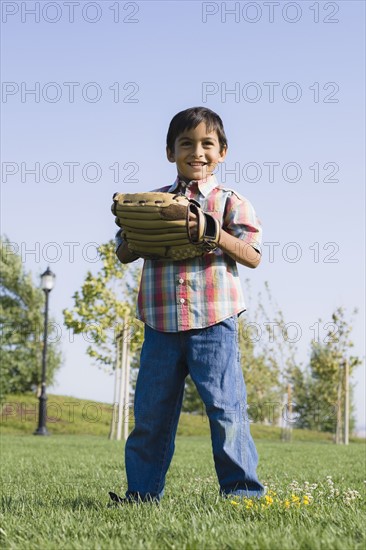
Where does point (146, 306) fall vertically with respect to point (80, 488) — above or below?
above

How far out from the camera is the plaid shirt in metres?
3.84

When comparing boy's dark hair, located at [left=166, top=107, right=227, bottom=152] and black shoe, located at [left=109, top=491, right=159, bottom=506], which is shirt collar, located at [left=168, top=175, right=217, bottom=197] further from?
black shoe, located at [left=109, top=491, right=159, bottom=506]

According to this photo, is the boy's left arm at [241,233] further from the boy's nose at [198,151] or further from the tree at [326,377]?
the tree at [326,377]

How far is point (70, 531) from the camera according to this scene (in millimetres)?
2928

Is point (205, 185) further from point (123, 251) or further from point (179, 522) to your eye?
point (179, 522)

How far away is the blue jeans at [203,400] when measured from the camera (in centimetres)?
379

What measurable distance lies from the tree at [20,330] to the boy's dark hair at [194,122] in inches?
1198

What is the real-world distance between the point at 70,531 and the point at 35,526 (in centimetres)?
27

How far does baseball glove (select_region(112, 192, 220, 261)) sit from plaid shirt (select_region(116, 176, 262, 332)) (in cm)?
10

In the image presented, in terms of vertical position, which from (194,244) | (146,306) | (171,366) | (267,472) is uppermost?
(194,244)

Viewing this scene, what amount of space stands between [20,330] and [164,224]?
32.5 metres

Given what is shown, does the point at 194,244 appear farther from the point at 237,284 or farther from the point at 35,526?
the point at 35,526

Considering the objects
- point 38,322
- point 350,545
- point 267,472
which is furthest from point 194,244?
point 38,322

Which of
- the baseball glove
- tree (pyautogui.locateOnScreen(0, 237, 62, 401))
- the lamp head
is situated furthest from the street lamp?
the baseball glove
